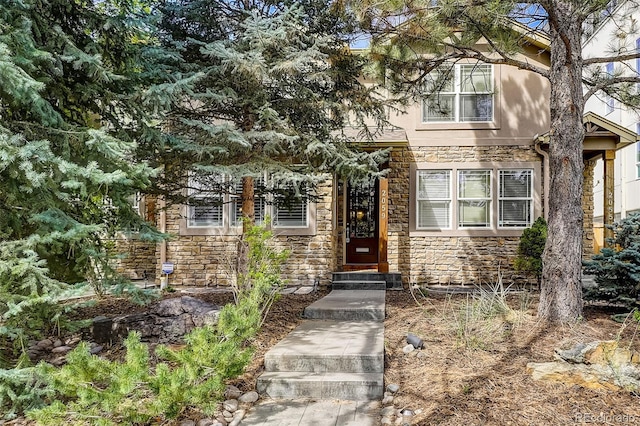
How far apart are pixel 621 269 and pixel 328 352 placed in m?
4.32

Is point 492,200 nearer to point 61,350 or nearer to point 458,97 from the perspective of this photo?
point 458,97

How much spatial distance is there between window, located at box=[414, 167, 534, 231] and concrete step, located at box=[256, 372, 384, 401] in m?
6.62

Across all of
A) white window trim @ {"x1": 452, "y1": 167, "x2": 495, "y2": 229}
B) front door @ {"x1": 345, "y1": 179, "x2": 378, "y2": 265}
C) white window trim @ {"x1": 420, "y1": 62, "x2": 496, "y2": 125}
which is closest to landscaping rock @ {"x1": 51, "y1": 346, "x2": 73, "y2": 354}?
front door @ {"x1": 345, "y1": 179, "x2": 378, "y2": 265}

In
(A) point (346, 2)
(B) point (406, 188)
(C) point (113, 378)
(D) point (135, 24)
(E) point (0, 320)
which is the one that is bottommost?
(C) point (113, 378)

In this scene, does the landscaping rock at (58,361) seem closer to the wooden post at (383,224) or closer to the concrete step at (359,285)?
the concrete step at (359,285)

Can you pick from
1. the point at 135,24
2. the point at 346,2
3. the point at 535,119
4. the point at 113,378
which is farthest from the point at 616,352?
the point at 535,119

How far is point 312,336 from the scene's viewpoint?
17.0 ft

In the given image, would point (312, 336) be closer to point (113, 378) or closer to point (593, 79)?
point (113, 378)

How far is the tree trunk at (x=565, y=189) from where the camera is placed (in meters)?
5.48

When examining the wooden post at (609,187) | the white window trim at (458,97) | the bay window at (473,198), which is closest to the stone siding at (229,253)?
the bay window at (473,198)

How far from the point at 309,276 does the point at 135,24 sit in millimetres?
6343

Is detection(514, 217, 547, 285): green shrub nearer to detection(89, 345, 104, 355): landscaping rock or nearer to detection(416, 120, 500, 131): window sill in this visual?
detection(416, 120, 500, 131): window sill

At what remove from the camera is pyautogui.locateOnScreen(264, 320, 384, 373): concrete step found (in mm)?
4246

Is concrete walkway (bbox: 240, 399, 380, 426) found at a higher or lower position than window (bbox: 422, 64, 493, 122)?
lower
